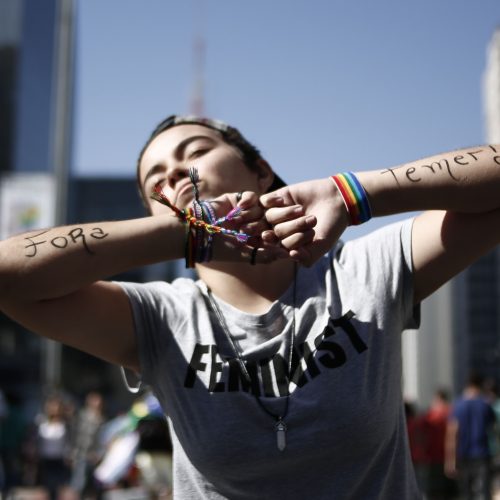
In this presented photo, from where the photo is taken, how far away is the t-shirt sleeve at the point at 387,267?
1.64 metres

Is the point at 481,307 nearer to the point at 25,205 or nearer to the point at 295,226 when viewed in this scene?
the point at 25,205

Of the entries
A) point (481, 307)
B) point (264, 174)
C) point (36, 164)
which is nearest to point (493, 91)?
point (481, 307)

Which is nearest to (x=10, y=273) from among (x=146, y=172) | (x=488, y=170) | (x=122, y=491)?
(x=146, y=172)

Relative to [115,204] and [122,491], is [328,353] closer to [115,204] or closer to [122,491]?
[122,491]

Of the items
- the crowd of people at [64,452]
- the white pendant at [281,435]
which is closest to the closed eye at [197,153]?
the white pendant at [281,435]

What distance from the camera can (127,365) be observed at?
5.61 feet

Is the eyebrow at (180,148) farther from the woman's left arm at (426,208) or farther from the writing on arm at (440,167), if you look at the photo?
the writing on arm at (440,167)

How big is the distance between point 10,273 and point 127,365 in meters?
0.36

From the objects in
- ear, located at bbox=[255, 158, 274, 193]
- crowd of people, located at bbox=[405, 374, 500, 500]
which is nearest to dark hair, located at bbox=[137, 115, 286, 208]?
ear, located at bbox=[255, 158, 274, 193]

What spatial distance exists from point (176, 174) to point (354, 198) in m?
0.45

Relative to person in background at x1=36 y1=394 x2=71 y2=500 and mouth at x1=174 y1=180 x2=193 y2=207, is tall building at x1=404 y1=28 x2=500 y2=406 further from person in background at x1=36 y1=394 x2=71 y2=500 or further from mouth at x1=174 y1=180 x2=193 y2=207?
mouth at x1=174 y1=180 x2=193 y2=207

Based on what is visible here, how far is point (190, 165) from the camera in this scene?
1.75 metres

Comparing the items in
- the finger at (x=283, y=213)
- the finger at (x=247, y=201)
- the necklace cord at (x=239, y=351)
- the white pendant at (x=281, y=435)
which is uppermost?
the finger at (x=247, y=201)

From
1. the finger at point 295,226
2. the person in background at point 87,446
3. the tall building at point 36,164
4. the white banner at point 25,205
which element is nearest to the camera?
the finger at point 295,226
